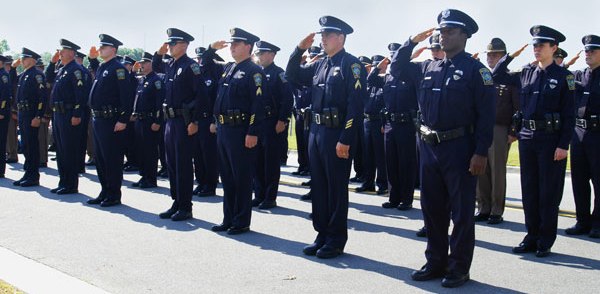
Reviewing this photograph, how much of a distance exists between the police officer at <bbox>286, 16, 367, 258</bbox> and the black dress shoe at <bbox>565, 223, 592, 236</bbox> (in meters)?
2.84

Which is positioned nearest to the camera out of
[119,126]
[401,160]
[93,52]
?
[401,160]

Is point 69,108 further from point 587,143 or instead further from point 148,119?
point 587,143

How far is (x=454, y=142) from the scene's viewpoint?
5.22 meters

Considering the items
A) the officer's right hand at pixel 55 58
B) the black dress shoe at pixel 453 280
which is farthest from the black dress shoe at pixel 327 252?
the officer's right hand at pixel 55 58

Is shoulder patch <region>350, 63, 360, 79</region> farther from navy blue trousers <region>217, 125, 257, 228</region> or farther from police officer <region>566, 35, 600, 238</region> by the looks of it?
police officer <region>566, 35, 600, 238</region>

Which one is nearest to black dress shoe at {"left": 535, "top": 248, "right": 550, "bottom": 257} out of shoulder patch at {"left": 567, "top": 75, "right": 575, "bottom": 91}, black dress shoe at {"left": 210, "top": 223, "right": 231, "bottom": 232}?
shoulder patch at {"left": 567, "top": 75, "right": 575, "bottom": 91}

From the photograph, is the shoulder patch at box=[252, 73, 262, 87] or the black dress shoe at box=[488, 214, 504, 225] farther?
the black dress shoe at box=[488, 214, 504, 225]

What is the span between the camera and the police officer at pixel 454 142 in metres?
5.18

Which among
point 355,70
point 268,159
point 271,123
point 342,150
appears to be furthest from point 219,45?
point 342,150

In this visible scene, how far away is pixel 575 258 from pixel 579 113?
6.36ft

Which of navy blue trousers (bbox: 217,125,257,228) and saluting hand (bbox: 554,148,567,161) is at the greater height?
saluting hand (bbox: 554,148,567,161)

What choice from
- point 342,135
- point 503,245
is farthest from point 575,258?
point 342,135

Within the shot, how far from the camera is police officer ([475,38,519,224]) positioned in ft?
25.8

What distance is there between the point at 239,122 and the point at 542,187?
3.31 meters
